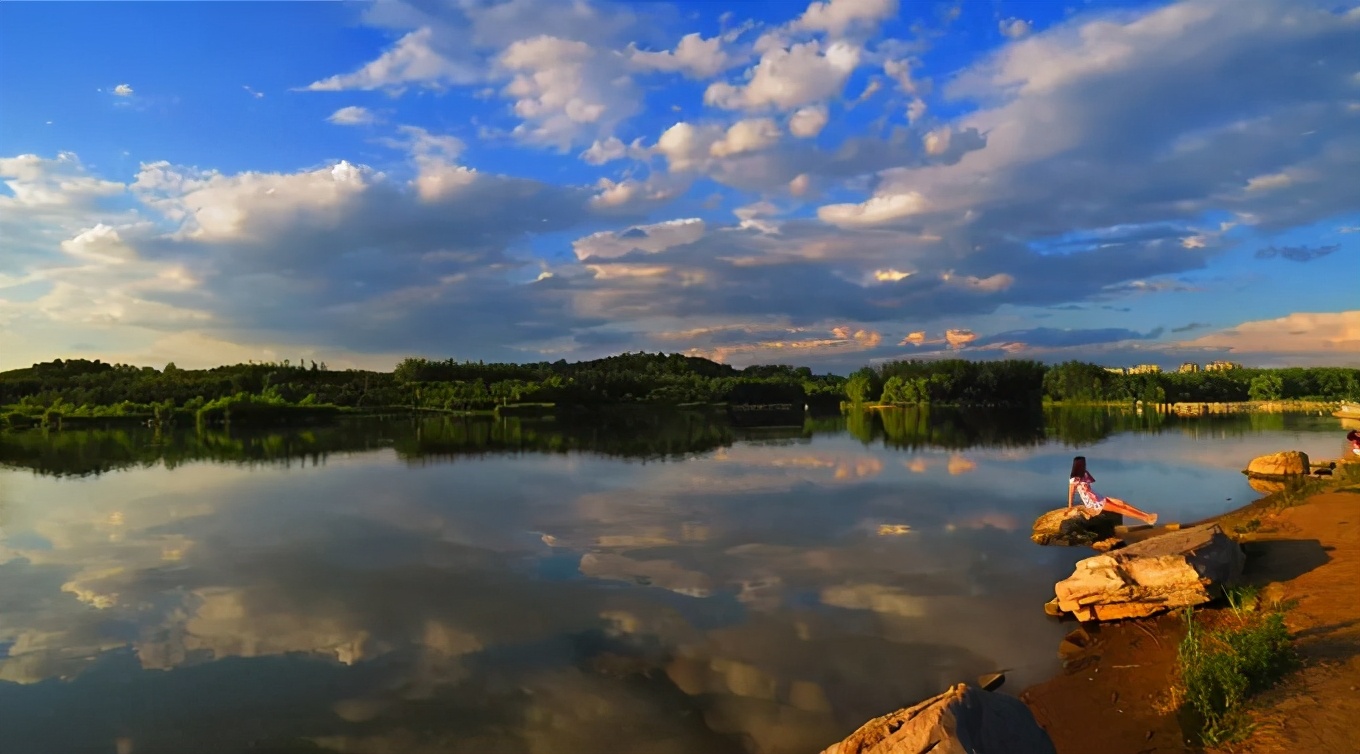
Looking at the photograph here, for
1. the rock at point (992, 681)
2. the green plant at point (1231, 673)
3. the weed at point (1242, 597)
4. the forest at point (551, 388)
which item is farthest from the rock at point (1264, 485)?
the forest at point (551, 388)

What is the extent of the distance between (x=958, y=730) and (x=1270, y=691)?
436 cm

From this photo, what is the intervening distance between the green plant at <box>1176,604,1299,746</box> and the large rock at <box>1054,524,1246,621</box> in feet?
6.77

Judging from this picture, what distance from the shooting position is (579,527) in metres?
18.7

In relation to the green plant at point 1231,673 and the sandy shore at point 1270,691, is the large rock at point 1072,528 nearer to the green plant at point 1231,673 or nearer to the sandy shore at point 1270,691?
the sandy shore at point 1270,691

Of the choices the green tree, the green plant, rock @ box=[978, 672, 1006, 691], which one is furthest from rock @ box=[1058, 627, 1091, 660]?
the green tree

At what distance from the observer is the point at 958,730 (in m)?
4.68

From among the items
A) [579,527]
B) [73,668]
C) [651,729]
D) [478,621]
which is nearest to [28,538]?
[73,668]

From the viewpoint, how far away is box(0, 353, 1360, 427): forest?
260 ft

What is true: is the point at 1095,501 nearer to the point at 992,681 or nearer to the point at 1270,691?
the point at 992,681

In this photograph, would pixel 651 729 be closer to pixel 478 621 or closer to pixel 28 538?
pixel 478 621

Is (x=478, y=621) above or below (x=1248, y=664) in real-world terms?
below

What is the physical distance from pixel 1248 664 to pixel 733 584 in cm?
764

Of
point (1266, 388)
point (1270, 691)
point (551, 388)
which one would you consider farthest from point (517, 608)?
point (1266, 388)

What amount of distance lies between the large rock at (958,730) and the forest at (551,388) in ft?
274
